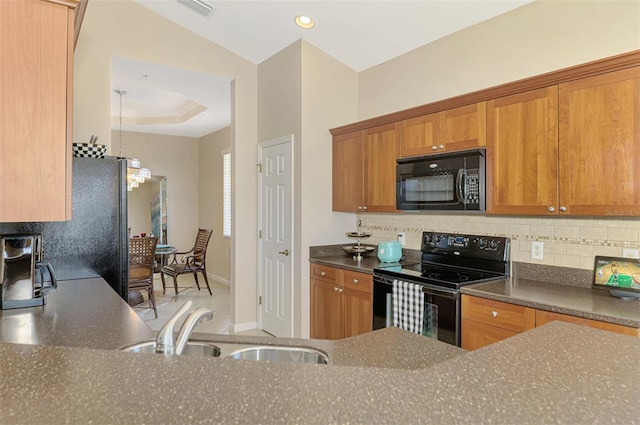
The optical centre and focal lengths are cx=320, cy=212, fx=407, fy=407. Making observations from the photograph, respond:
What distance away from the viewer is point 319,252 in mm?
3916

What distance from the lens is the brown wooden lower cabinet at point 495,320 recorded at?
6.98 ft

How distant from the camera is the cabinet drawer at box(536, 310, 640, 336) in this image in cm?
184

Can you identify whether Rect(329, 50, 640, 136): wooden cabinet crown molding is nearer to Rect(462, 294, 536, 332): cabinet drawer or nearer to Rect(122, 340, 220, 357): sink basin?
Rect(462, 294, 536, 332): cabinet drawer

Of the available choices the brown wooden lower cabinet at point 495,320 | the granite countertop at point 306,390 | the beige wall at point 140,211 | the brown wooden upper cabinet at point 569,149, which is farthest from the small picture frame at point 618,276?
the beige wall at point 140,211

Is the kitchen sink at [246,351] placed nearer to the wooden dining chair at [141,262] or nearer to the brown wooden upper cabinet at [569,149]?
the brown wooden upper cabinet at [569,149]

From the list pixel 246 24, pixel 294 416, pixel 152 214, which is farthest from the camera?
pixel 152 214

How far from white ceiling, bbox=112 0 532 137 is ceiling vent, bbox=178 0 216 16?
55mm

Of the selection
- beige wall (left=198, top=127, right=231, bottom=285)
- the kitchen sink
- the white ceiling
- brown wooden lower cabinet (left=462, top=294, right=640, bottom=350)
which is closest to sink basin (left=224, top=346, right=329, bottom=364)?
the kitchen sink

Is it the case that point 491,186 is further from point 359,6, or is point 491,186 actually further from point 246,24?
point 246,24

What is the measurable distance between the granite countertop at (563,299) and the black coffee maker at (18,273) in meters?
2.34

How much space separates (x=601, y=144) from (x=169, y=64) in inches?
146

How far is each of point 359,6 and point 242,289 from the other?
2.98 m

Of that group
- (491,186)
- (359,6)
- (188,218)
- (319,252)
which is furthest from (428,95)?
(188,218)

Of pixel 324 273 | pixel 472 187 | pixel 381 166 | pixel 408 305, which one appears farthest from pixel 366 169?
pixel 408 305
